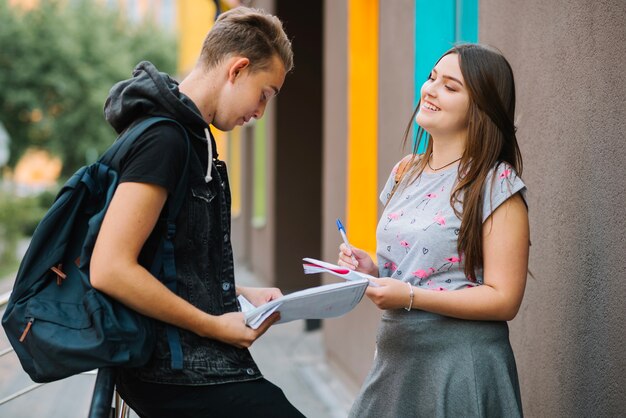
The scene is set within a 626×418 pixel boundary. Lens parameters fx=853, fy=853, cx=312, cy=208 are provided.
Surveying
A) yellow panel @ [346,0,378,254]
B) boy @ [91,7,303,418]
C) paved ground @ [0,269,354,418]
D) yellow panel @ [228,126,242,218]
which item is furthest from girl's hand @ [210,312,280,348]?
yellow panel @ [228,126,242,218]

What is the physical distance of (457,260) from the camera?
247 centimetres

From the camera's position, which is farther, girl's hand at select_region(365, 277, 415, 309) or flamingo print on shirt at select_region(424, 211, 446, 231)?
flamingo print on shirt at select_region(424, 211, 446, 231)

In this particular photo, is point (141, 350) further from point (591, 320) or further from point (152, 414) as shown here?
point (591, 320)

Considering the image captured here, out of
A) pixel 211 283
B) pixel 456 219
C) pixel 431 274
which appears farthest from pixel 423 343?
pixel 211 283

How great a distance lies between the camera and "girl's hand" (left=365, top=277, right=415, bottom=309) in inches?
92.3

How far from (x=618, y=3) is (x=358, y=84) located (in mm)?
3913

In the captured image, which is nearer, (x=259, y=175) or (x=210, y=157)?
(x=210, y=157)

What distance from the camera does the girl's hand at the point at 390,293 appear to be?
234cm

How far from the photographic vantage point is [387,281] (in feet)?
7.75

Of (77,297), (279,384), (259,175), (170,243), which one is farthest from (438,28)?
(259,175)

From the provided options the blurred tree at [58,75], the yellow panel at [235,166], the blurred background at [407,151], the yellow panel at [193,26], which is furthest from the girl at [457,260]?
the blurred tree at [58,75]

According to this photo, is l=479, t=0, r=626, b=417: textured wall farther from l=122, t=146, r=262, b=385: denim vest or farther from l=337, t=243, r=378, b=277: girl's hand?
l=122, t=146, r=262, b=385: denim vest

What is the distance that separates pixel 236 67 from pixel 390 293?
0.75 m

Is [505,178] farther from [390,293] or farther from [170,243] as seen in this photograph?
[170,243]
